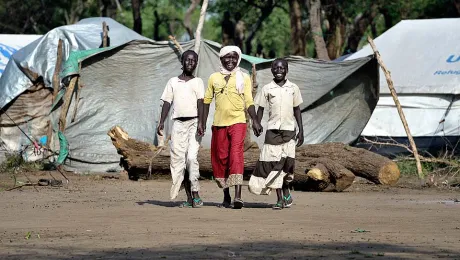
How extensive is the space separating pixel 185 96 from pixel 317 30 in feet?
44.4

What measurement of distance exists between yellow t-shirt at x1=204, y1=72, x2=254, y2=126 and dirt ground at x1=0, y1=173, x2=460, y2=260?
919mm

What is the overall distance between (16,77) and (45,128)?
1027 mm

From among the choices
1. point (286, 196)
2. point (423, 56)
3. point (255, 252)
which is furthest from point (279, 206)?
point (423, 56)

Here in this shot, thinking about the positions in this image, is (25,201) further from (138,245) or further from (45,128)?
(45,128)

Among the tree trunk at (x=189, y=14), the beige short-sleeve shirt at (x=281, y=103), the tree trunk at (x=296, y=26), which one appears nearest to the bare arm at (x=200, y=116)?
the beige short-sleeve shirt at (x=281, y=103)

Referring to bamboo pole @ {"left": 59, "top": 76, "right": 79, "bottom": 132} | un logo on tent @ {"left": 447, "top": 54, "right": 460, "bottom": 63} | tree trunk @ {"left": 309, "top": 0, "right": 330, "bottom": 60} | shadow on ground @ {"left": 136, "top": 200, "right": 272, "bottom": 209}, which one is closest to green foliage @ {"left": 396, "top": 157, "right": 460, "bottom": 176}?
un logo on tent @ {"left": 447, "top": 54, "right": 460, "bottom": 63}

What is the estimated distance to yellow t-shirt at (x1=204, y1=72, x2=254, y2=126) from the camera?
10008 millimetres

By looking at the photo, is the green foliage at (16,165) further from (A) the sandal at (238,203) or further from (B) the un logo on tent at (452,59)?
(B) the un logo on tent at (452,59)

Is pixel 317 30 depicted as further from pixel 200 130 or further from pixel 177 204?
pixel 200 130

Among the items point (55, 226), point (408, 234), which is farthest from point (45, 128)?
point (408, 234)

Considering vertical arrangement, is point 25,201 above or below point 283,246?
below

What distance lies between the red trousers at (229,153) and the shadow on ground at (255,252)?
296 centimetres

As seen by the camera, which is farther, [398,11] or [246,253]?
[398,11]

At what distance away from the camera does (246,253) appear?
21.6ft
